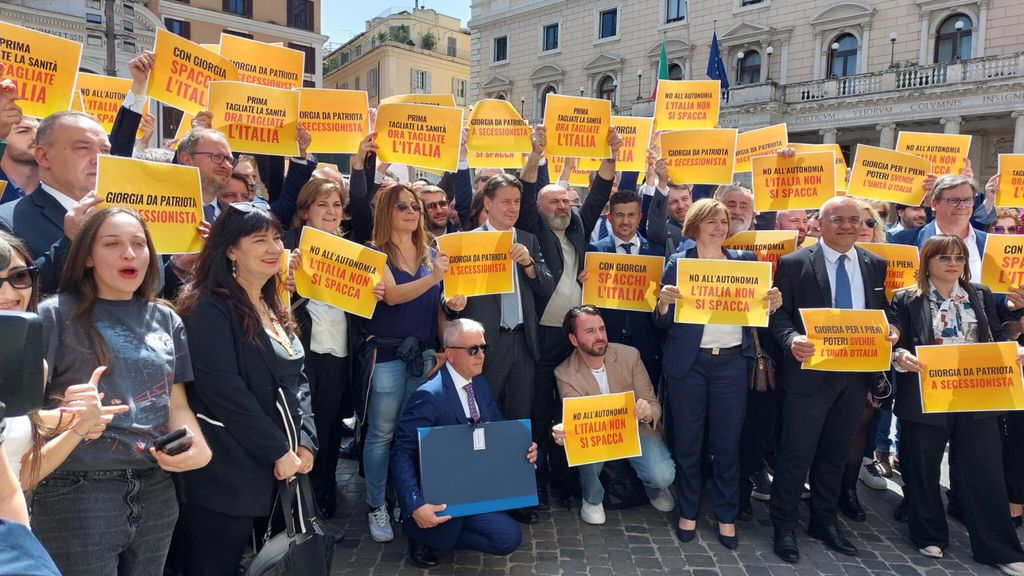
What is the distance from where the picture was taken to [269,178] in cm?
524

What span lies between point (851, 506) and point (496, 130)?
13.7 feet

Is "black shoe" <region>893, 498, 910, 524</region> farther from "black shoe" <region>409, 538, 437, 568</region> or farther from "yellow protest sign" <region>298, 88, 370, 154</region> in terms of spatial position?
"yellow protest sign" <region>298, 88, 370, 154</region>

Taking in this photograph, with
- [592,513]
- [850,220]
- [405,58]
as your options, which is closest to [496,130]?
[850,220]

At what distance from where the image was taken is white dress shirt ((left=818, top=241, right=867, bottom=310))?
4547 millimetres

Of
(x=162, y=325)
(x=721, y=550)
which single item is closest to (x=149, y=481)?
(x=162, y=325)

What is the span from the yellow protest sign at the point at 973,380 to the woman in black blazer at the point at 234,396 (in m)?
3.96

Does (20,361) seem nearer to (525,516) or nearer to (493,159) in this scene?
(525,516)

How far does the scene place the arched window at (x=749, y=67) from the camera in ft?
119

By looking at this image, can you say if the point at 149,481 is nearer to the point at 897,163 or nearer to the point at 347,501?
the point at 347,501

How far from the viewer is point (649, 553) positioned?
178 inches

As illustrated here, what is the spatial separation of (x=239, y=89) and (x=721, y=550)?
4797 millimetres

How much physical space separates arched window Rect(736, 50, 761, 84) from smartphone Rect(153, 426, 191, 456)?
3858 centimetres

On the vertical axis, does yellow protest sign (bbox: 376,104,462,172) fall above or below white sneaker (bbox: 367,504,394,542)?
above

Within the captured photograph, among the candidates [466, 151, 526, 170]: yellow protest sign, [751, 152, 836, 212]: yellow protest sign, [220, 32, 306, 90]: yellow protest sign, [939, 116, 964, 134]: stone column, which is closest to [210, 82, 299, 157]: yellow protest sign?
[220, 32, 306, 90]: yellow protest sign
